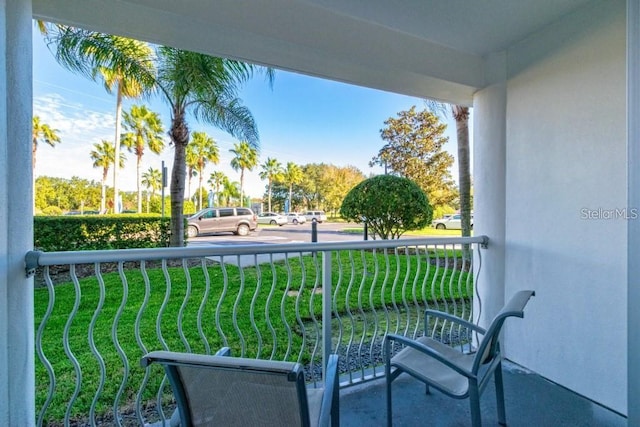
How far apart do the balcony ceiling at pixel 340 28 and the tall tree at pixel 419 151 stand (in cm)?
926

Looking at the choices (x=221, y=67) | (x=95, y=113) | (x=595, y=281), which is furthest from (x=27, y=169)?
(x=95, y=113)

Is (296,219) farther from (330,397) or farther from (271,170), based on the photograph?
(330,397)

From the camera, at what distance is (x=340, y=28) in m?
2.47

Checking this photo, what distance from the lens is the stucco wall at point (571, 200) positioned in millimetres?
2057

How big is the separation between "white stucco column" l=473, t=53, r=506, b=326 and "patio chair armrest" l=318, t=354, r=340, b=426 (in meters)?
2.11

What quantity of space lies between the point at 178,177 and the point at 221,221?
514 centimetres

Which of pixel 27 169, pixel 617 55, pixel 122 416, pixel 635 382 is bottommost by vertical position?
pixel 122 416

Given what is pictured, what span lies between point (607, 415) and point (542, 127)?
208cm

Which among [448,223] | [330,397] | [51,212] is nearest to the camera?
[330,397]

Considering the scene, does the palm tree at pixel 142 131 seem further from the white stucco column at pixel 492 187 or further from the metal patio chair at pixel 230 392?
the metal patio chair at pixel 230 392

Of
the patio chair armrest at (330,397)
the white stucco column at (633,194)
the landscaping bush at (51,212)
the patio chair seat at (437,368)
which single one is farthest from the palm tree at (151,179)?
the white stucco column at (633,194)

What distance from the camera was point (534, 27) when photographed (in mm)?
2502

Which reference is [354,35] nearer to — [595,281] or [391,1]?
[391,1]

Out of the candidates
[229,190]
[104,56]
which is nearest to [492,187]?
[104,56]
